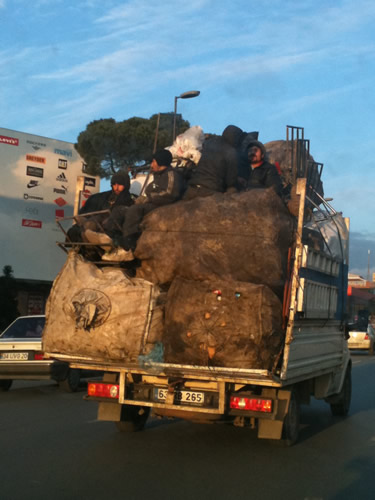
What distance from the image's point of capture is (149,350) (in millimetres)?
7180

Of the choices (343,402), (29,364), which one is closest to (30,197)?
(29,364)

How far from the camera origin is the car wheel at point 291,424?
25.5ft

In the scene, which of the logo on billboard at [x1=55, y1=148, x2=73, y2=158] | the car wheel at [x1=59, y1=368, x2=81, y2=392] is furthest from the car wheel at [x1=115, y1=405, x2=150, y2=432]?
the logo on billboard at [x1=55, y1=148, x2=73, y2=158]

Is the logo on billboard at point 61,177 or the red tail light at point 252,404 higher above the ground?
the logo on billboard at point 61,177

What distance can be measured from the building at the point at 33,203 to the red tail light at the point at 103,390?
2613 centimetres

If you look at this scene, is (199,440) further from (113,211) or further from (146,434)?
(113,211)

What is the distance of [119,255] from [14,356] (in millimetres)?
5800

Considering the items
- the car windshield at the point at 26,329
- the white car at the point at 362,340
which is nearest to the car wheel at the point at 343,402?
the car windshield at the point at 26,329

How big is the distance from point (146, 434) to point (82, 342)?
193 cm

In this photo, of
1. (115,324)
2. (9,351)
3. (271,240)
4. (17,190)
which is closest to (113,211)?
(115,324)

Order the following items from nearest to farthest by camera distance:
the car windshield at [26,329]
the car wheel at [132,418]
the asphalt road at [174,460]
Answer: the asphalt road at [174,460] → the car wheel at [132,418] → the car windshield at [26,329]

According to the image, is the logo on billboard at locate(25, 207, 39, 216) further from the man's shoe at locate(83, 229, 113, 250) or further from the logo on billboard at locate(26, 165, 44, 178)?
the man's shoe at locate(83, 229, 113, 250)

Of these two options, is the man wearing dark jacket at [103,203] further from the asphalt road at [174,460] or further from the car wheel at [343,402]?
the car wheel at [343,402]

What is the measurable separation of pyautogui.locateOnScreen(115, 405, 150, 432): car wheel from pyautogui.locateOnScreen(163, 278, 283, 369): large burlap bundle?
1.74m
